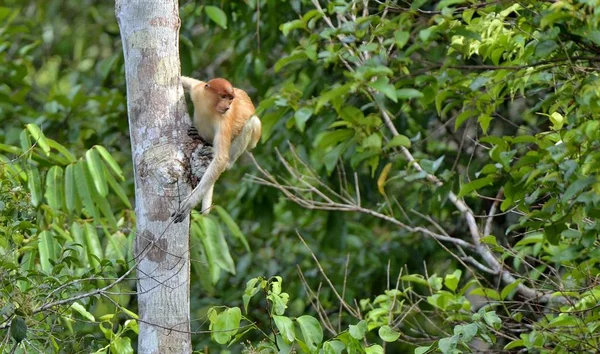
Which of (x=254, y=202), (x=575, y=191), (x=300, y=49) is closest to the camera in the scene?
(x=575, y=191)

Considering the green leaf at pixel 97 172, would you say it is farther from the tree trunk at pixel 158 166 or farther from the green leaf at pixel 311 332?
the green leaf at pixel 311 332

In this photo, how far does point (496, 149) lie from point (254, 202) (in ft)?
12.0

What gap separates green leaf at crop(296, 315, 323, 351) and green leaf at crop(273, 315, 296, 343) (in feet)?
0.21

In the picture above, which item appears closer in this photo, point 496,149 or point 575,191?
point 575,191

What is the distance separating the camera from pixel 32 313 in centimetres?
296

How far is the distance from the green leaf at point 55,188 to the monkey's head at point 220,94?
0.84 meters

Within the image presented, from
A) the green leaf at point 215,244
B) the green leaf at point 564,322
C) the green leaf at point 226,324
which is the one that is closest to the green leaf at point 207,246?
the green leaf at point 215,244

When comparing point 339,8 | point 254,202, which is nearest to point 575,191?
point 339,8

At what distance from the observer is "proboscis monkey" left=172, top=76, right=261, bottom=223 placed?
4445 mm

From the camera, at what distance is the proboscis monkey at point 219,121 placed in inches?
175

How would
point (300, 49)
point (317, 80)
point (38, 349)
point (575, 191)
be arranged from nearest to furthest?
point (575, 191) → point (300, 49) → point (38, 349) → point (317, 80)

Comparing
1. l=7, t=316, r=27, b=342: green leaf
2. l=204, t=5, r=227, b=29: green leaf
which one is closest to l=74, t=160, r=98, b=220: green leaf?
A: l=7, t=316, r=27, b=342: green leaf

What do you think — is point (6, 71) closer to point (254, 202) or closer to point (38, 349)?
point (254, 202)

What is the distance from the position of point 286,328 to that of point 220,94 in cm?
166
